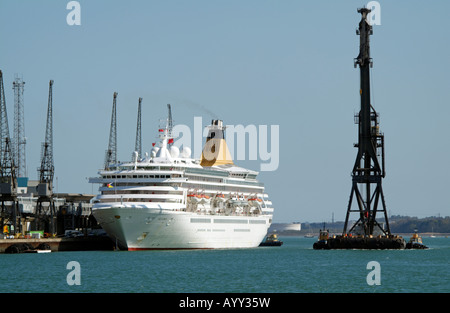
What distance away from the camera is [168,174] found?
10006 centimetres

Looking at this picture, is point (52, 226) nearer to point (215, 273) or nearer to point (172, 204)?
point (172, 204)

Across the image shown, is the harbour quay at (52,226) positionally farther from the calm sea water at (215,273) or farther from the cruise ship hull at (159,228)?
the cruise ship hull at (159,228)

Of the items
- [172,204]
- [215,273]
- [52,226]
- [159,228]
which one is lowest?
[215,273]

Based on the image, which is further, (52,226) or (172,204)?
(52,226)

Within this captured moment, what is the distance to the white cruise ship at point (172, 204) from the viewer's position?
96688 millimetres

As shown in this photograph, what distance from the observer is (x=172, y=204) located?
3863 inches

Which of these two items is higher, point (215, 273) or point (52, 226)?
point (52, 226)

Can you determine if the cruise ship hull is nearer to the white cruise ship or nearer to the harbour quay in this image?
the white cruise ship

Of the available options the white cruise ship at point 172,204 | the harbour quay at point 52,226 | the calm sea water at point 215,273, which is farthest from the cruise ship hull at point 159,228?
the harbour quay at point 52,226

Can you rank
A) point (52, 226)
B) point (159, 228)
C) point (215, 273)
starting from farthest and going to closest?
point (52, 226) < point (159, 228) < point (215, 273)

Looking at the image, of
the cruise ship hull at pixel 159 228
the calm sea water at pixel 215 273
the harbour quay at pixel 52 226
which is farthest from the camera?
the harbour quay at pixel 52 226

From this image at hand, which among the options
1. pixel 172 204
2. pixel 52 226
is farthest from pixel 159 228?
pixel 52 226

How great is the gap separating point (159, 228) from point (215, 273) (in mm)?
29280
